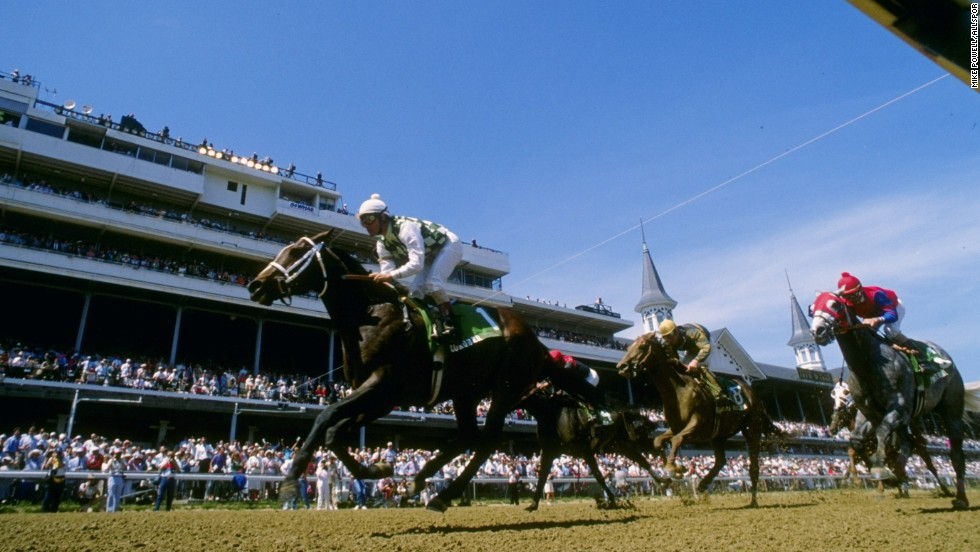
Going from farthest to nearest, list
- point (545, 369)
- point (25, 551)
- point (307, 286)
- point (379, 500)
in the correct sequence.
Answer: point (379, 500) < point (545, 369) < point (307, 286) < point (25, 551)

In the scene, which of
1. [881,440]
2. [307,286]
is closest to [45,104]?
[307,286]

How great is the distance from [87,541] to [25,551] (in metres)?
0.55

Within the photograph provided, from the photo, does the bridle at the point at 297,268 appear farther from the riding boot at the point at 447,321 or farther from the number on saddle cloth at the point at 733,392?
the number on saddle cloth at the point at 733,392

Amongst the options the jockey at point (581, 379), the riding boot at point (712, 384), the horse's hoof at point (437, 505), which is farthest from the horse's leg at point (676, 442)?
the horse's hoof at point (437, 505)

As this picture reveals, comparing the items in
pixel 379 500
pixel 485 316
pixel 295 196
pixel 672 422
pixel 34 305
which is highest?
pixel 295 196

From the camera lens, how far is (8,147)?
27.4 m

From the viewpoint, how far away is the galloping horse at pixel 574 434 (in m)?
9.71

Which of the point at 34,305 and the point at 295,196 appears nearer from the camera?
the point at 34,305

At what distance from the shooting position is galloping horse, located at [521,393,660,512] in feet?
31.9

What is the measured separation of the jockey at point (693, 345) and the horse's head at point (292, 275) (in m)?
7.19

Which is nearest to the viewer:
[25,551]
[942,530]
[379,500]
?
[25,551]

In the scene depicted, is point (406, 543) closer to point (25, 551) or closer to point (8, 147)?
point (25, 551)

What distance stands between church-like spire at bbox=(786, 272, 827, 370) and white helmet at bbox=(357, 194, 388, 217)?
319 ft

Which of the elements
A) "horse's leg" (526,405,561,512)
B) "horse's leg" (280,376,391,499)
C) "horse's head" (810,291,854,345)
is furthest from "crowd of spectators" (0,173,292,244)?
"horse's head" (810,291,854,345)
